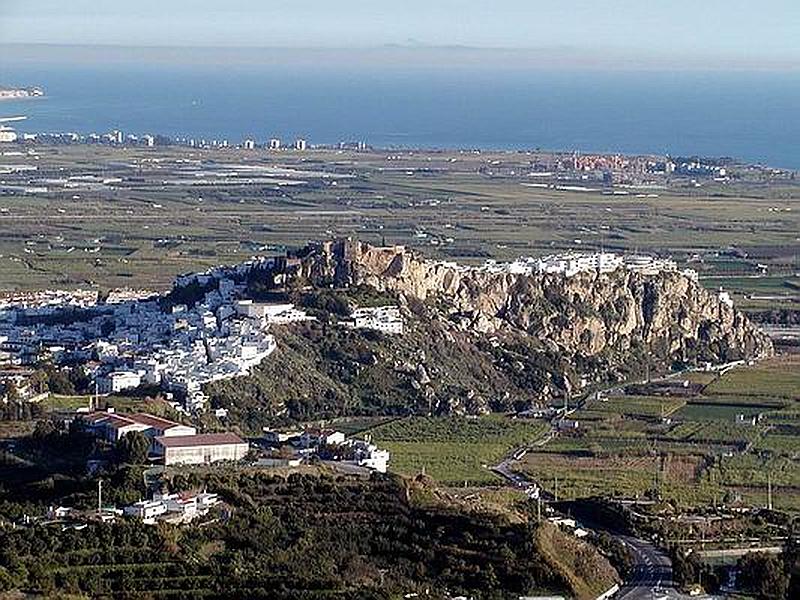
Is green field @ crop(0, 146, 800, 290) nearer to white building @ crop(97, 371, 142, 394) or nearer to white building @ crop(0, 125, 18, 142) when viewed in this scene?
white building @ crop(0, 125, 18, 142)

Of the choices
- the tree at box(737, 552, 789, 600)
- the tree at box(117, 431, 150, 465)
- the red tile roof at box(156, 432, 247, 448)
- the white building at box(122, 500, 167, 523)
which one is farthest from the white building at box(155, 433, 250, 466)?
the tree at box(737, 552, 789, 600)

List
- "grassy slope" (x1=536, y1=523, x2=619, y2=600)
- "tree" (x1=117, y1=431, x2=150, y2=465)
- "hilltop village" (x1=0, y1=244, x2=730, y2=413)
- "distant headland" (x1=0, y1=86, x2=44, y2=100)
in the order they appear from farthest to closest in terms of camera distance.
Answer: "distant headland" (x1=0, y1=86, x2=44, y2=100) < "hilltop village" (x1=0, y1=244, x2=730, y2=413) < "tree" (x1=117, y1=431, x2=150, y2=465) < "grassy slope" (x1=536, y1=523, x2=619, y2=600)

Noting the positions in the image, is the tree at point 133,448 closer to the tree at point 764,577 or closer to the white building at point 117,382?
the white building at point 117,382

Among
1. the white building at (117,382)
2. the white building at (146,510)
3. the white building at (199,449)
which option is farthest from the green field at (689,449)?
the white building at (146,510)

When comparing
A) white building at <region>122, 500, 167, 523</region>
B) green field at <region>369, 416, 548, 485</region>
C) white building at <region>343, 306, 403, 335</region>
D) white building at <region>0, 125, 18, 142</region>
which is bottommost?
white building at <region>0, 125, 18, 142</region>

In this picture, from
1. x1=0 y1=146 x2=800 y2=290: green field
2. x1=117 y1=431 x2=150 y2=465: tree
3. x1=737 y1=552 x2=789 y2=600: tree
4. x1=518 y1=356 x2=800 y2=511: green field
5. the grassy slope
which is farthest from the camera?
x1=0 y1=146 x2=800 y2=290: green field

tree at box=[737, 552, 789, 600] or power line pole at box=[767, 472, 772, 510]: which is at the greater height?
tree at box=[737, 552, 789, 600]

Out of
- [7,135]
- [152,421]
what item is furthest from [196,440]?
[7,135]

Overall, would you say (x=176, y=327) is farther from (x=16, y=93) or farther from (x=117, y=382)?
(x=16, y=93)
